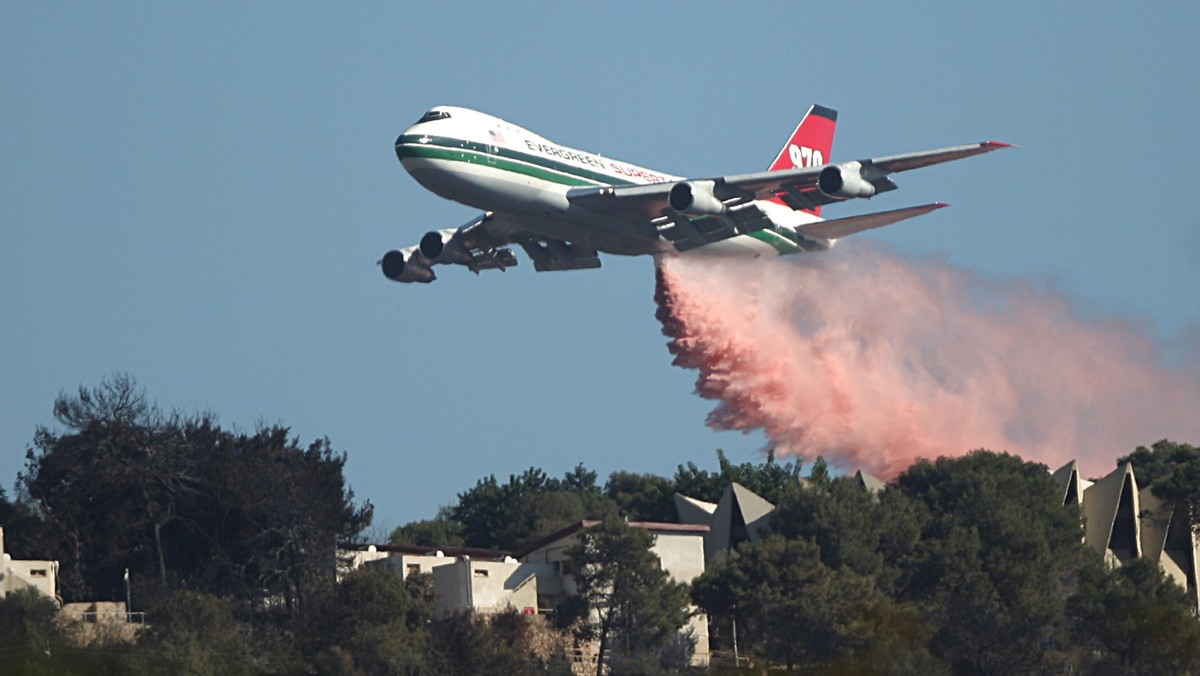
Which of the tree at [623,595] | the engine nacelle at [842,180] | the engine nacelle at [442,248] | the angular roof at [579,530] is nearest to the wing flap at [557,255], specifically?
the engine nacelle at [442,248]

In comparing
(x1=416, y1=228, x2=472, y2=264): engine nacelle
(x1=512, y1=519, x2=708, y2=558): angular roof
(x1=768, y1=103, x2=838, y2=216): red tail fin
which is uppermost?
(x1=768, y1=103, x2=838, y2=216): red tail fin

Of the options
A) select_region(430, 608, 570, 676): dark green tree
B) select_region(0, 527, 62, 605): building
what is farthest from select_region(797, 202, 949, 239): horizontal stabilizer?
select_region(0, 527, 62, 605): building

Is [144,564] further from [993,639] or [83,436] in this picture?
[993,639]

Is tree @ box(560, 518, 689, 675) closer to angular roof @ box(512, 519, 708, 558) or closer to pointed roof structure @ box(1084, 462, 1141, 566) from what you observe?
angular roof @ box(512, 519, 708, 558)

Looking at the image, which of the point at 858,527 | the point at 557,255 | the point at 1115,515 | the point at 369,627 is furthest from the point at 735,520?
the point at 369,627

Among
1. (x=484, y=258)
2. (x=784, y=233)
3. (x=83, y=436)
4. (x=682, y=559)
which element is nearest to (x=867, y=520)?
(x=682, y=559)

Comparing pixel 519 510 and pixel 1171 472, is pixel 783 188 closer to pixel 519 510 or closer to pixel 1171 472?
pixel 1171 472
